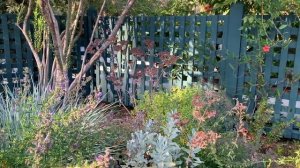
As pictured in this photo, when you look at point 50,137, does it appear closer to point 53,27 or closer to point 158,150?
point 158,150

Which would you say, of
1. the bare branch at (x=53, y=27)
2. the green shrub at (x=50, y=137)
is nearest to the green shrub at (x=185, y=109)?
the green shrub at (x=50, y=137)

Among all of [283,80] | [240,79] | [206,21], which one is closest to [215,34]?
[206,21]

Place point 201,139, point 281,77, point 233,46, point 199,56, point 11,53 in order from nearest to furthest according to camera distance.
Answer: point 201,139, point 281,77, point 233,46, point 199,56, point 11,53

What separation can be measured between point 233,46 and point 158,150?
219 centimetres

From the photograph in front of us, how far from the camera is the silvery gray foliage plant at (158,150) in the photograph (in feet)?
8.05

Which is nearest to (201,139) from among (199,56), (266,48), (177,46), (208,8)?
(266,48)

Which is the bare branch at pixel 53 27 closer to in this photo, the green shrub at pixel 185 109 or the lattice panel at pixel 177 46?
the lattice panel at pixel 177 46

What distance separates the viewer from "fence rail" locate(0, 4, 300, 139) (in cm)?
412

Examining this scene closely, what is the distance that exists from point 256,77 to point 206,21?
2.92ft

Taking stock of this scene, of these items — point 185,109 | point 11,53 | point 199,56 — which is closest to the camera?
point 185,109

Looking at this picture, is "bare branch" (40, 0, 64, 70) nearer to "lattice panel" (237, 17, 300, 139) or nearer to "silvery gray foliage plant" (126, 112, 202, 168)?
"silvery gray foliage plant" (126, 112, 202, 168)

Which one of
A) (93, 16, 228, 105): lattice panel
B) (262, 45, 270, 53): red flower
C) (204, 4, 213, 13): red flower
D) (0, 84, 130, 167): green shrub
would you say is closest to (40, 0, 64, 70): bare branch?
(93, 16, 228, 105): lattice panel

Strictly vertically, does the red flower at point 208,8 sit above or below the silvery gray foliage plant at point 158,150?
above

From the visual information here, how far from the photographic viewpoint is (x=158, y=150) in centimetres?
246
